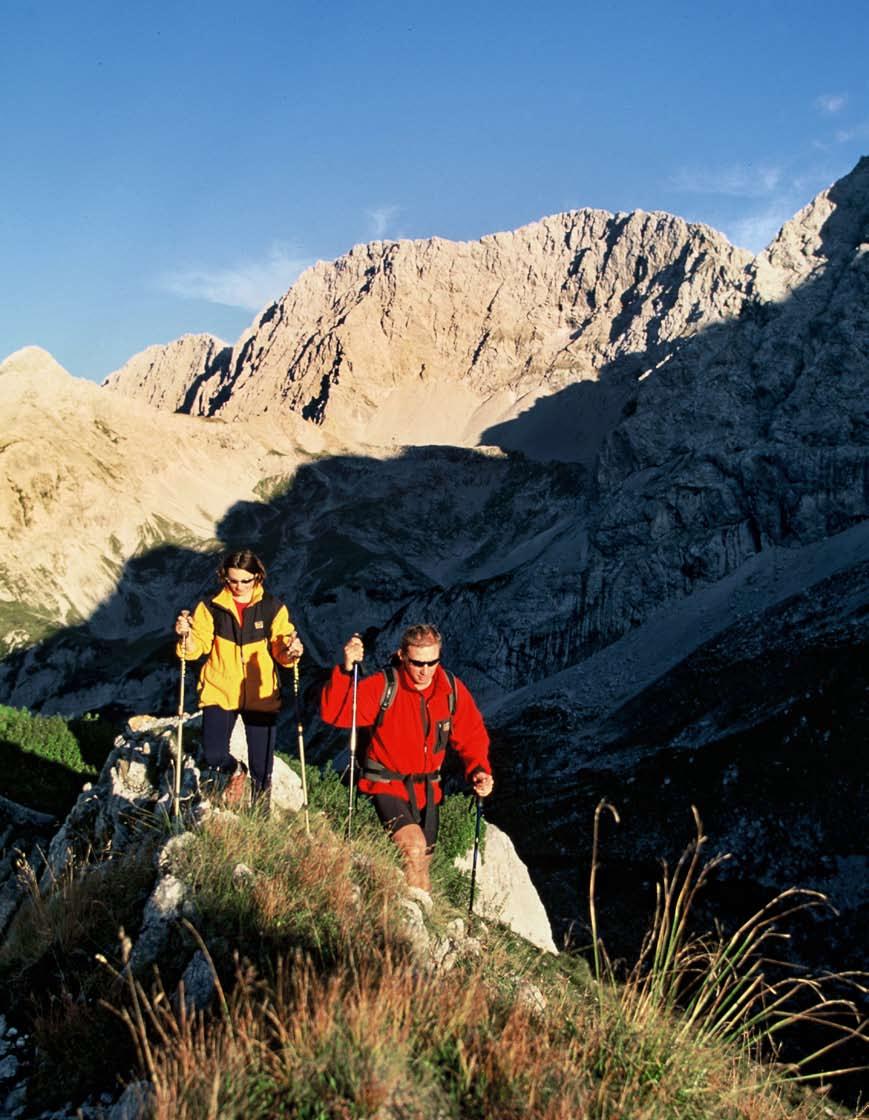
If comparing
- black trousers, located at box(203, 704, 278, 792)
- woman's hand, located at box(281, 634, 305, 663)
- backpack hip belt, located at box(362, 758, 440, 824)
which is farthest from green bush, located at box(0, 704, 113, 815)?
backpack hip belt, located at box(362, 758, 440, 824)

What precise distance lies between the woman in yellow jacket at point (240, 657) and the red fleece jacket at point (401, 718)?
2.72ft

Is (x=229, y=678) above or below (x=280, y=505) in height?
below

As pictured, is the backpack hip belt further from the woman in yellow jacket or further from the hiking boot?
the woman in yellow jacket

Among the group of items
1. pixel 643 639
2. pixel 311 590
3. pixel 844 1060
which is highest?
pixel 311 590

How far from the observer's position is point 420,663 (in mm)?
5934

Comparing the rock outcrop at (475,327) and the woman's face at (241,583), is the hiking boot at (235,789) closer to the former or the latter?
the woman's face at (241,583)

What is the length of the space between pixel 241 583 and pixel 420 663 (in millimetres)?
1816

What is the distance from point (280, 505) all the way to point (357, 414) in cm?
4261

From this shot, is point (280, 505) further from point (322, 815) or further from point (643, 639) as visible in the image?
point (322, 815)

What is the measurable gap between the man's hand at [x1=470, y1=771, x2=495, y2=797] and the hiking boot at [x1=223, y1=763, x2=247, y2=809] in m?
1.76

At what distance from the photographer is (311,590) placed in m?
87.1

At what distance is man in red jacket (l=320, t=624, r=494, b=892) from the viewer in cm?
601

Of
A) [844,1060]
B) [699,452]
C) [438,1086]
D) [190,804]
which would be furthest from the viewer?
[699,452]

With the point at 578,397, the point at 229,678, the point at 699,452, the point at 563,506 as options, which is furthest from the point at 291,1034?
the point at 578,397
